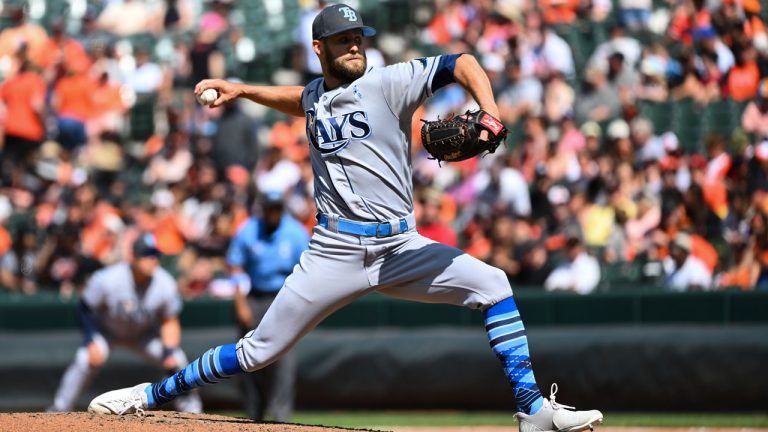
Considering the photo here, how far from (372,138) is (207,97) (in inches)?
36.5

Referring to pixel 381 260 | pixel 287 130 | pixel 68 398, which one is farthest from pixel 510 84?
pixel 381 260

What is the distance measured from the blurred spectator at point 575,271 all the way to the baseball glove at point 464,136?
584 centimetres

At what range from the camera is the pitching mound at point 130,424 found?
6133mm

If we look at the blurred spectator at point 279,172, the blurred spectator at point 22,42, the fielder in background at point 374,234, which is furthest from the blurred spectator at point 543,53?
the fielder in background at point 374,234

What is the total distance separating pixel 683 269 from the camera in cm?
1091

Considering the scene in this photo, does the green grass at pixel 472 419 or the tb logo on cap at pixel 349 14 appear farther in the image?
the green grass at pixel 472 419

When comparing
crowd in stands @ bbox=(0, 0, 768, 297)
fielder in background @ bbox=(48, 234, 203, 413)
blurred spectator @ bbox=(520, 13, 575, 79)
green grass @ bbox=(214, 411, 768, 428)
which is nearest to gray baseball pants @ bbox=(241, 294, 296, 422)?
green grass @ bbox=(214, 411, 768, 428)

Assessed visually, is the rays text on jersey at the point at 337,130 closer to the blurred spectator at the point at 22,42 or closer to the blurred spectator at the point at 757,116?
the blurred spectator at the point at 757,116

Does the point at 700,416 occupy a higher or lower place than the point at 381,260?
lower

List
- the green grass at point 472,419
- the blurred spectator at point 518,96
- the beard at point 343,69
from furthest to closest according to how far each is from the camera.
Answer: the blurred spectator at point 518,96 → the green grass at point 472,419 → the beard at point 343,69

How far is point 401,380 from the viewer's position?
11102 mm

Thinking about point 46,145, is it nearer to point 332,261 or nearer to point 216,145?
point 216,145

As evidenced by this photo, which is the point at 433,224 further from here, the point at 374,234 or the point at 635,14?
the point at 374,234

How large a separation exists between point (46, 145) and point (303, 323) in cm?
1025
